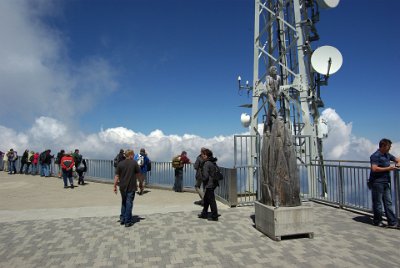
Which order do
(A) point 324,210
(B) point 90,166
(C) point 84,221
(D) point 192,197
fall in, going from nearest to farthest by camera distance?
(C) point 84,221 → (A) point 324,210 → (D) point 192,197 → (B) point 90,166

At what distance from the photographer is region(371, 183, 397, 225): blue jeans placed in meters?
6.83

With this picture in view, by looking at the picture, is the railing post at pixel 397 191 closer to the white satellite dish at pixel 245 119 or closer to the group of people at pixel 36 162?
the white satellite dish at pixel 245 119

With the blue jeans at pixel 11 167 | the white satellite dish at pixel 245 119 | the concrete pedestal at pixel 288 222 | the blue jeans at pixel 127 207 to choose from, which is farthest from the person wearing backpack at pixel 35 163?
the concrete pedestal at pixel 288 222

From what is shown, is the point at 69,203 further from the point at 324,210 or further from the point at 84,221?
the point at 324,210

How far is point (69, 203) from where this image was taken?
1083 centimetres

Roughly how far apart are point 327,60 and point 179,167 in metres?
7.83

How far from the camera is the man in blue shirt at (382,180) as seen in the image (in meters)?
6.82

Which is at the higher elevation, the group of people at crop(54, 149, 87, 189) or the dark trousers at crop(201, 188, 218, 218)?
the group of people at crop(54, 149, 87, 189)

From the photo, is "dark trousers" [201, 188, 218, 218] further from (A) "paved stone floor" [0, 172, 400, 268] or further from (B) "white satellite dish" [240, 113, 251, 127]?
(B) "white satellite dish" [240, 113, 251, 127]

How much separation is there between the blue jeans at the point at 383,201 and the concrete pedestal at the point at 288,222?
6.21 ft

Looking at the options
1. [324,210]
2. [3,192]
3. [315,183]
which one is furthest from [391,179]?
[3,192]

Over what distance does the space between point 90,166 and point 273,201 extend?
13.8 metres

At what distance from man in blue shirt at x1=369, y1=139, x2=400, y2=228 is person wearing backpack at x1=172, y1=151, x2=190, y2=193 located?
7991 mm

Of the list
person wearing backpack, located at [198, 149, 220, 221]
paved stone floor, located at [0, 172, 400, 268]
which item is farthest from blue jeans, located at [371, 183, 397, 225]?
person wearing backpack, located at [198, 149, 220, 221]
